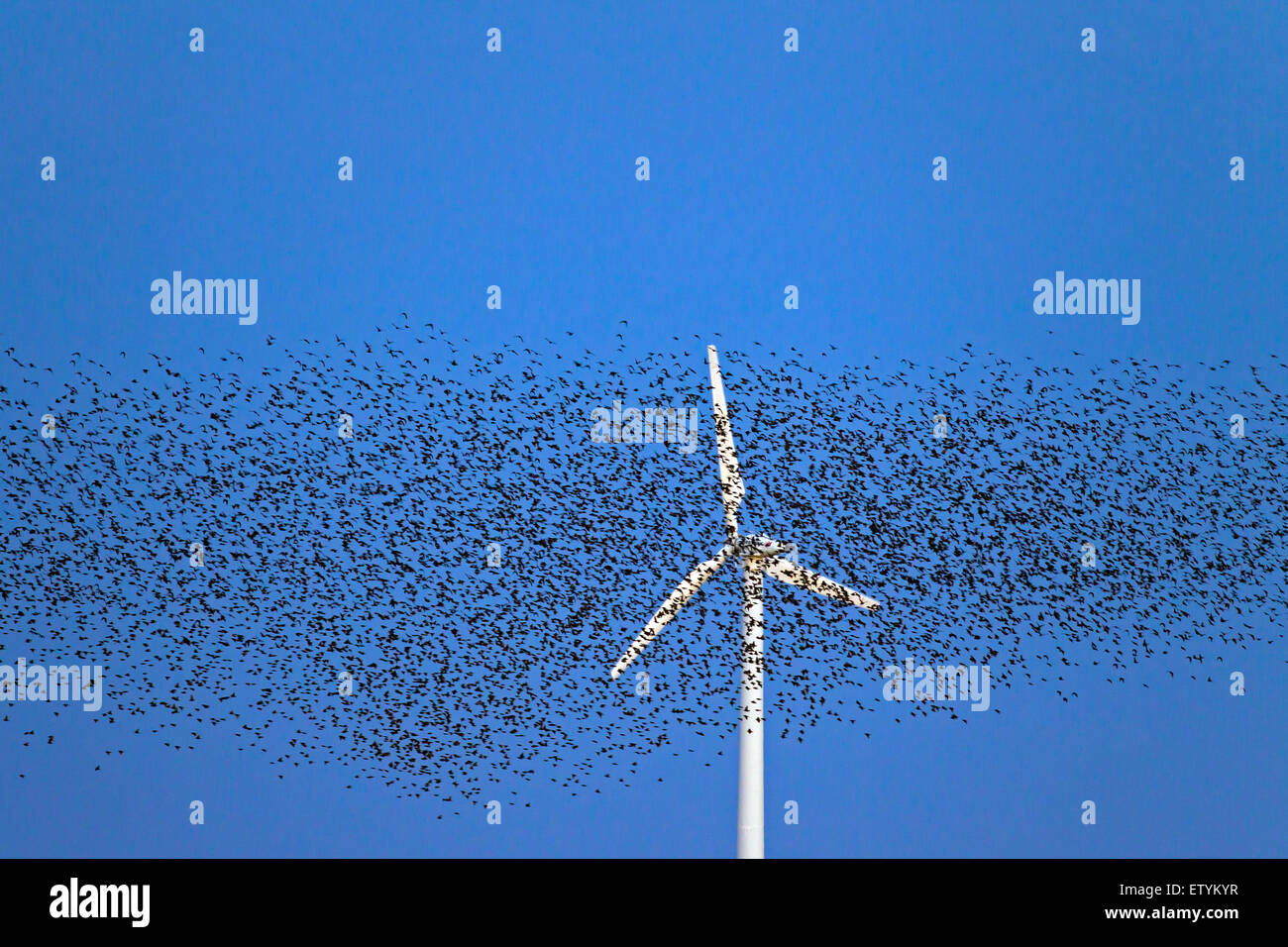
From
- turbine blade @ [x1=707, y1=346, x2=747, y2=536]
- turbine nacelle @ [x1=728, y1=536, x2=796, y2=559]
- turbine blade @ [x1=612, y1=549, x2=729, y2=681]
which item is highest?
turbine blade @ [x1=707, y1=346, x2=747, y2=536]

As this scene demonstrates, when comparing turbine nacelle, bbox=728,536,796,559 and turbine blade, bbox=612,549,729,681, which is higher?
turbine nacelle, bbox=728,536,796,559

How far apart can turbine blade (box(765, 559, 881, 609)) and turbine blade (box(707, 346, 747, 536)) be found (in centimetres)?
83

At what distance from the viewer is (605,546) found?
20203 mm

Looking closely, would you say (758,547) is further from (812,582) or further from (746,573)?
(812,582)

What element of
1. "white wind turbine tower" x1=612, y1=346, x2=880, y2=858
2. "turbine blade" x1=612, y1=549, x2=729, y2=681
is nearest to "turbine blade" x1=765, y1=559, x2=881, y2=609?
"white wind turbine tower" x1=612, y1=346, x2=880, y2=858

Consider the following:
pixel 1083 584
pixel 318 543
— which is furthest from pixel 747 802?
pixel 318 543

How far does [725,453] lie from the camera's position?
1962 cm

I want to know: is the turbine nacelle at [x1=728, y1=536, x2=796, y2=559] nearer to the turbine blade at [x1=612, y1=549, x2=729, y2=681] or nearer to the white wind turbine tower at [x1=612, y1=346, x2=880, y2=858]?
the white wind turbine tower at [x1=612, y1=346, x2=880, y2=858]

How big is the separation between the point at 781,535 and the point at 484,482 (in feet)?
13.8

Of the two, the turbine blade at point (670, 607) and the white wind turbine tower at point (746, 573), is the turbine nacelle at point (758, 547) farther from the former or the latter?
the turbine blade at point (670, 607)

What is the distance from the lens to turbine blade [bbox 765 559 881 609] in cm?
1961

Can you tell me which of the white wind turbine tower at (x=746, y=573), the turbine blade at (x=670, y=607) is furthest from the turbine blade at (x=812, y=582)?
the turbine blade at (x=670, y=607)

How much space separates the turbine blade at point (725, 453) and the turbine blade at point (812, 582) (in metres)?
0.83

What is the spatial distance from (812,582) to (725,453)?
208 cm
